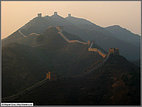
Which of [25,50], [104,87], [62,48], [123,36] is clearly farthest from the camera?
[123,36]

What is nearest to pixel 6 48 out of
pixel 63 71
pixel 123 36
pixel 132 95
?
pixel 63 71

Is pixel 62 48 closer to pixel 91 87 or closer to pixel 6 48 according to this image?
pixel 6 48

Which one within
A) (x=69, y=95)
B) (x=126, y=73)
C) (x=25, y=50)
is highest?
(x=25, y=50)

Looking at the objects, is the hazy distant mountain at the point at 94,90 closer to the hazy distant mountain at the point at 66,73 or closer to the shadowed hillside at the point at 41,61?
the hazy distant mountain at the point at 66,73

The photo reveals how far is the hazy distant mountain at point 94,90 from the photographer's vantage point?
3750 cm

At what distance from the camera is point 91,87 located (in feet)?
139

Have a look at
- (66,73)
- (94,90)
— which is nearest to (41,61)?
(66,73)

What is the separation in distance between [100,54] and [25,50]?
20.4 metres

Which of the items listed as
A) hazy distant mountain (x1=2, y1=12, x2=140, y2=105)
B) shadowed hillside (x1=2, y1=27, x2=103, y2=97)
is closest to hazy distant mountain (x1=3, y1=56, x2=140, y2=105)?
hazy distant mountain (x1=2, y1=12, x2=140, y2=105)

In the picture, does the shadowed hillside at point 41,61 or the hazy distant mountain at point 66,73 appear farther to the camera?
the shadowed hillside at point 41,61

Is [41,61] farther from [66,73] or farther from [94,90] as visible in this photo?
[94,90]

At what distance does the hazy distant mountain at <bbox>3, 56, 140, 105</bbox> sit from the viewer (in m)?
37.5

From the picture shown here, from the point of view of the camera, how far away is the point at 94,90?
135 ft

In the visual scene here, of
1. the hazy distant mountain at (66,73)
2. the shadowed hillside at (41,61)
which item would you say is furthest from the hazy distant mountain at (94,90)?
the shadowed hillside at (41,61)
